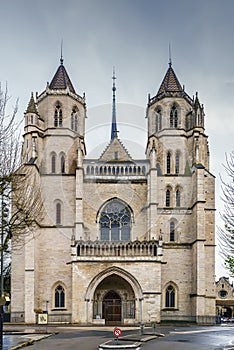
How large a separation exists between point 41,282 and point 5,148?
95.9 ft

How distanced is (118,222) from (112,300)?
7.33m

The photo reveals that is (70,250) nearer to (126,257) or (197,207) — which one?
(126,257)

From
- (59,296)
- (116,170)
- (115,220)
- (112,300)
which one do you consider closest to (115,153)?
(116,170)

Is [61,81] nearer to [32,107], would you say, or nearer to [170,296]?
[32,107]

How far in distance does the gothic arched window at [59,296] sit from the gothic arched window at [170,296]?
9.12m

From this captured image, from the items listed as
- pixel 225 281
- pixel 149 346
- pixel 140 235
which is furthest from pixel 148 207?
pixel 225 281

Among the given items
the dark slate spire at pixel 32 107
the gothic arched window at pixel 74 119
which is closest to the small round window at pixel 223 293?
the gothic arched window at pixel 74 119

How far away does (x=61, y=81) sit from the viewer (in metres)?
59.2

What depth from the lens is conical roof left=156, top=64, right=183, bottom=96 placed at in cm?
5916

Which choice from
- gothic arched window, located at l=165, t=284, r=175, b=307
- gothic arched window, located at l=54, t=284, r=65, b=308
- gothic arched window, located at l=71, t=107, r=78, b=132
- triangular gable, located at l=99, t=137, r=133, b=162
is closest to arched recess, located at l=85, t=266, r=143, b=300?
gothic arched window, located at l=54, t=284, r=65, b=308

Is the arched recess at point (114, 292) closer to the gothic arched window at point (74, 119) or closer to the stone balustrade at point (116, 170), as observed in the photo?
the stone balustrade at point (116, 170)

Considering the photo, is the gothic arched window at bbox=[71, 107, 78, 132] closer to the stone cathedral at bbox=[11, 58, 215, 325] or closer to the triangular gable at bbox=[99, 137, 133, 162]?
the stone cathedral at bbox=[11, 58, 215, 325]

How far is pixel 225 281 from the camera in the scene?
93.1 meters

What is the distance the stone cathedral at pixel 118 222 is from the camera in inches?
1944
